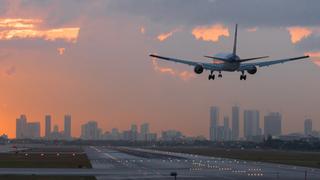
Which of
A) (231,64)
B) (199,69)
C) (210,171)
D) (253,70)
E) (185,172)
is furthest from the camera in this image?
(210,171)

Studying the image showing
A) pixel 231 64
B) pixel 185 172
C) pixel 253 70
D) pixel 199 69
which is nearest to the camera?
pixel 253 70

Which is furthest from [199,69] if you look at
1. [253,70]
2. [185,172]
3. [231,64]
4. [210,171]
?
[210,171]

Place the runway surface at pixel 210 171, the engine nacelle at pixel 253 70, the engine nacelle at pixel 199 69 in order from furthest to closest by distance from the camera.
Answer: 1. the runway surface at pixel 210 171
2. the engine nacelle at pixel 199 69
3. the engine nacelle at pixel 253 70

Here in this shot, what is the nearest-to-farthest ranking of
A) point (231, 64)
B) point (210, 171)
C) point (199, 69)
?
point (231, 64) → point (199, 69) → point (210, 171)

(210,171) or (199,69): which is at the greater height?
(199,69)

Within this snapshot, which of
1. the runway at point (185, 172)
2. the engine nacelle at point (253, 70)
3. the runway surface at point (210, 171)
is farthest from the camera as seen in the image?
the runway surface at point (210, 171)

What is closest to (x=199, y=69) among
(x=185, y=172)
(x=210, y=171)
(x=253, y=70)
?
(x=253, y=70)

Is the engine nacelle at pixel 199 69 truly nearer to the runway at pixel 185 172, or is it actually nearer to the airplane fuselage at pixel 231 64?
the airplane fuselage at pixel 231 64

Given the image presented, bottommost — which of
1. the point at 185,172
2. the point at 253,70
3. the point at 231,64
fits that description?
the point at 185,172

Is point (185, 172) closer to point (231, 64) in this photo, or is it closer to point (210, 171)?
point (210, 171)

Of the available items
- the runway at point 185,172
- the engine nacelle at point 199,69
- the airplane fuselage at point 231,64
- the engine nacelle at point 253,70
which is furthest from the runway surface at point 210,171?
the engine nacelle at point 199,69

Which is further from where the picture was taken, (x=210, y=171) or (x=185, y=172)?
(x=210, y=171)

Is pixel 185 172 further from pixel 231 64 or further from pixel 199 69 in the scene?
pixel 231 64

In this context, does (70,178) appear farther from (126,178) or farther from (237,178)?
(237,178)
